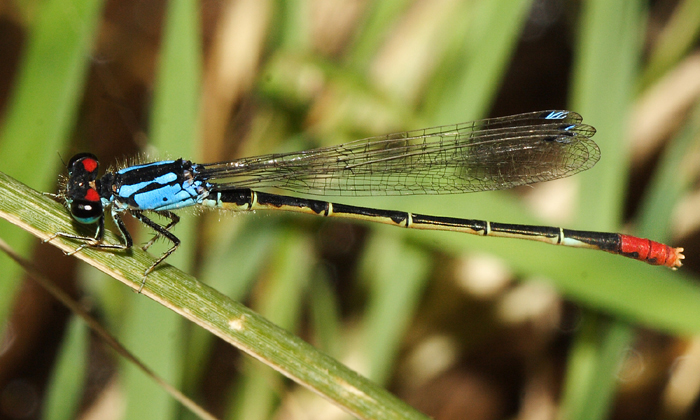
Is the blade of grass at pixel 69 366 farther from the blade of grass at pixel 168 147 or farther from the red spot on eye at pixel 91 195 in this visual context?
the red spot on eye at pixel 91 195

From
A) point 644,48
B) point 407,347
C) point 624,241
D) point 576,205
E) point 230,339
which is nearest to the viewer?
point 230,339

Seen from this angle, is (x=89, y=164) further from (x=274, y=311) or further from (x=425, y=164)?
(x=425, y=164)

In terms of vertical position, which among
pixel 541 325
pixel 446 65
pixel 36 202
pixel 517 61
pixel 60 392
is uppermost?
pixel 517 61

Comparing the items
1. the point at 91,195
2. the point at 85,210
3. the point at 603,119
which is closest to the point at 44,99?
the point at 91,195

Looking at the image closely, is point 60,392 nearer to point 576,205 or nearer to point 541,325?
point 576,205

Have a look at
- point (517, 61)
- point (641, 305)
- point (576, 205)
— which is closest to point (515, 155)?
point (576, 205)

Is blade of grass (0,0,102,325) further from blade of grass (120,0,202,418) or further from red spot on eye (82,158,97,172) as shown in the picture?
blade of grass (120,0,202,418)
